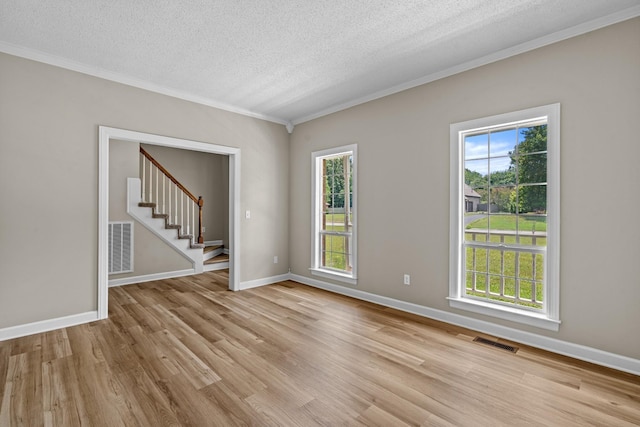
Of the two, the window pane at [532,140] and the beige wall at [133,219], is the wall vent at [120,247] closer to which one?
the beige wall at [133,219]

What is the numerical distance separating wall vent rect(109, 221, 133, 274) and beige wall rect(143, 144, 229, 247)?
2175mm

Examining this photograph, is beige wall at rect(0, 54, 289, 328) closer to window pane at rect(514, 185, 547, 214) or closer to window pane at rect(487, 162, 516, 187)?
window pane at rect(487, 162, 516, 187)

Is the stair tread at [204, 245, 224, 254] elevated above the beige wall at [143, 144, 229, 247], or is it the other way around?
the beige wall at [143, 144, 229, 247]

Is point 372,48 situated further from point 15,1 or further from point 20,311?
point 20,311

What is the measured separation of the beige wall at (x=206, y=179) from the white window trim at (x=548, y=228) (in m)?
6.12

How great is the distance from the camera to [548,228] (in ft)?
9.09

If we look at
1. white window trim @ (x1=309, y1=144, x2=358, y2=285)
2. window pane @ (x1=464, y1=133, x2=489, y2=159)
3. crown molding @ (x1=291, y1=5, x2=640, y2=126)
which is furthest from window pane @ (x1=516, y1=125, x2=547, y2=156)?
white window trim @ (x1=309, y1=144, x2=358, y2=285)

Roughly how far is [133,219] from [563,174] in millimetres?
6057

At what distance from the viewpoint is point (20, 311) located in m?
3.04

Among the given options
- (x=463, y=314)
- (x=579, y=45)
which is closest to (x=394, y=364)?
(x=463, y=314)

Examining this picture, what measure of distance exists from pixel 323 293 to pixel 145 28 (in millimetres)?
3810

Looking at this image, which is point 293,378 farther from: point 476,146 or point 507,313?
point 476,146

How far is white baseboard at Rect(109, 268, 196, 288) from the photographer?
5145 millimetres

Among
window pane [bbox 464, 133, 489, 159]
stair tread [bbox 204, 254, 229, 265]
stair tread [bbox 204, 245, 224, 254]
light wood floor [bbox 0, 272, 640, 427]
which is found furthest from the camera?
stair tread [bbox 204, 245, 224, 254]
